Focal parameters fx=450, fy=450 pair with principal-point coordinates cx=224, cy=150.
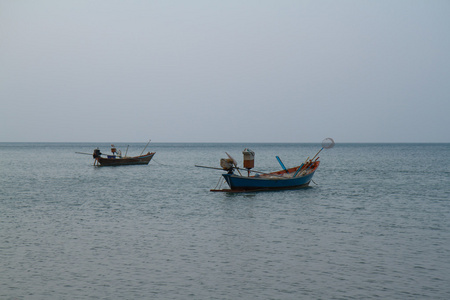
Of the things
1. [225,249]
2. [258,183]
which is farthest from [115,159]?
[225,249]

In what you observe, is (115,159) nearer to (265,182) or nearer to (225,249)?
(265,182)

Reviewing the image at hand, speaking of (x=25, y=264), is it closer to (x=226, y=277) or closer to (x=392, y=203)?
(x=226, y=277)

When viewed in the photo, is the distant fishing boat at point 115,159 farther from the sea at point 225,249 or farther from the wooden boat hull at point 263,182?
the wooden boat hull at point 263,182

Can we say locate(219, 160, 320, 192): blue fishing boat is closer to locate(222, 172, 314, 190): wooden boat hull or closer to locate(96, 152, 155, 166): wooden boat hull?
locate(222, 172, 314, 190): wooden boat hull

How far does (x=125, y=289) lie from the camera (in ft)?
36.2

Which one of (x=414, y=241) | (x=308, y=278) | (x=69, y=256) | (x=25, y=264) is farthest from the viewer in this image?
(x=414, y=241)

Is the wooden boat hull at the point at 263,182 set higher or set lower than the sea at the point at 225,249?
higher

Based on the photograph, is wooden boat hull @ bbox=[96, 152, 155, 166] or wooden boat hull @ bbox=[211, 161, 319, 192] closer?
wooden boat hull @ bbox=[211, 161, 319, 192]

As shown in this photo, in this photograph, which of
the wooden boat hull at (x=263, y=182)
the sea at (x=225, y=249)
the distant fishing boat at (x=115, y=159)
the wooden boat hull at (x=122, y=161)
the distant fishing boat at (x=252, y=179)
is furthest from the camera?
the wooden boat hull at (x=122, y=161)

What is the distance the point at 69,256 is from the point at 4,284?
2.77 meters

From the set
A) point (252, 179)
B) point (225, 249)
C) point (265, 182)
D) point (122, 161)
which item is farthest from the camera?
point (122, 161)

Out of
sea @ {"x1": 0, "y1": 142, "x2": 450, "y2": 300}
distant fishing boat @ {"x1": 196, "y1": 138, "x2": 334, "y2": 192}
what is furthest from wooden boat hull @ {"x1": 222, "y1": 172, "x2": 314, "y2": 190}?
sea @ {"x1": 0, "y1": 142, "x2": 450, "y2": 300}

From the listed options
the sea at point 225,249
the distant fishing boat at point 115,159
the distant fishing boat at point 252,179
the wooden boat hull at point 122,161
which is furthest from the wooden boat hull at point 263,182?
the wooden boat hull at point 122,161

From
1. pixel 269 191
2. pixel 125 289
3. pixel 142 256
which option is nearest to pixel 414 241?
pixel 142 256
